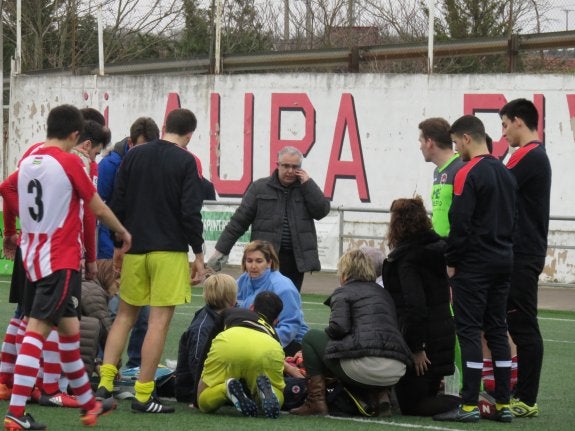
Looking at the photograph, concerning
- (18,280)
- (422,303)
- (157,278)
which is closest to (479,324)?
(422,303)

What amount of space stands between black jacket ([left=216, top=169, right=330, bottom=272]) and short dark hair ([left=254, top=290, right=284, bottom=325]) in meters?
1.32

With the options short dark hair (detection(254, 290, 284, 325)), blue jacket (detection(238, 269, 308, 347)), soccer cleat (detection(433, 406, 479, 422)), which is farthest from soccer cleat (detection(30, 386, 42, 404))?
soccer cleat (detection(433, 406, 479, 422))

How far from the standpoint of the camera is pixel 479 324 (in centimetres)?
847

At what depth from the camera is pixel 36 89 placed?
2541cm

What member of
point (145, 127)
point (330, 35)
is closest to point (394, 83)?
point (330, 35)

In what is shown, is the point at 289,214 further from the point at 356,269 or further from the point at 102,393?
the point at 102,393

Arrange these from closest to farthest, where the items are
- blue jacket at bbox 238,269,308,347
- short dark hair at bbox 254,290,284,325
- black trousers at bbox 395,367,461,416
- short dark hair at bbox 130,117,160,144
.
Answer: black trousers at bbox 395,367,461,416, short dark hair at bbox 254,290,284,325, blue jacket at bbox 238,269,308,347, short dark hair at bbox 130,117,160,144

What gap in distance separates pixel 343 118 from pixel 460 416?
46.9 ft

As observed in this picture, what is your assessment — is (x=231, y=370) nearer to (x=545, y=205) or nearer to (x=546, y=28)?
(x=545, y=205)

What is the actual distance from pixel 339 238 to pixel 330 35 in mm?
8480

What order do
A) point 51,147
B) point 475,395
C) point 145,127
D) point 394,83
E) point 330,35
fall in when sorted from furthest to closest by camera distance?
1. point 330,35
2. point 394,83
3. point 145,127
4. point 475,395
5. point 51,147

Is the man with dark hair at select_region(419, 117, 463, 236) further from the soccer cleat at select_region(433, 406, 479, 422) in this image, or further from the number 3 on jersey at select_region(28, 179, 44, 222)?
the number 3 on jersey at select_region(28, 179, 44, 222)

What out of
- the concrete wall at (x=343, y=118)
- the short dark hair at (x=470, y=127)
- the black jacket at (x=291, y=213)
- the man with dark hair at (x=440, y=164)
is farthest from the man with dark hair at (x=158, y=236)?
the concrete wall at (x=343, y=118)

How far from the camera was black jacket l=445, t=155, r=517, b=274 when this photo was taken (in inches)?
332
